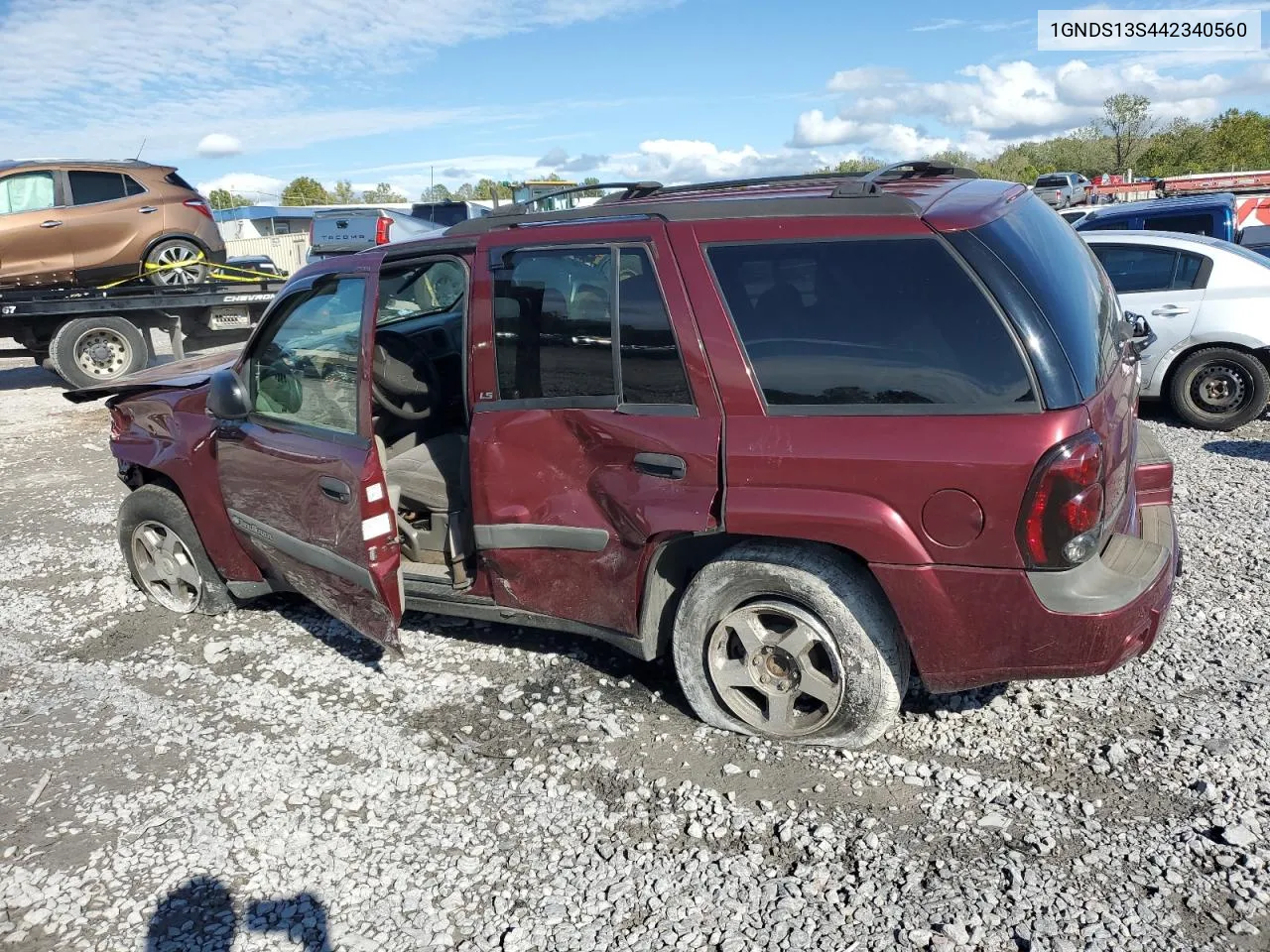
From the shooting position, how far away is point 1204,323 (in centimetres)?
757

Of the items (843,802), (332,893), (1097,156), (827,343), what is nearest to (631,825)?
(843,802)

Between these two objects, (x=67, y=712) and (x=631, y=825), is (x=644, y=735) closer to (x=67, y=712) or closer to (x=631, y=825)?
(x=631, y=825)

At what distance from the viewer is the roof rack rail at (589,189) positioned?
3.80 m

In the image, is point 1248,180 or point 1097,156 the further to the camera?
point 1097,156

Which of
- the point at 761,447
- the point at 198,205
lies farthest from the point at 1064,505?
the point at 198,205

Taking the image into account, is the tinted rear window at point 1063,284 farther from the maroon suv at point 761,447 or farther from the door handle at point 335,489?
the door handle at point 335,489

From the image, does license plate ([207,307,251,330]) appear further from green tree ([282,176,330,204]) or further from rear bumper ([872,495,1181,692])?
green tree ([282,176,330,204])

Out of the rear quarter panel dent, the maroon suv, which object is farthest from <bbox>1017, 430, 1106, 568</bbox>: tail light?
the rear quarter panel dent

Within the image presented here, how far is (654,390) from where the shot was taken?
127 inches

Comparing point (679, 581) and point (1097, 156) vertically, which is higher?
point (1097, 156)

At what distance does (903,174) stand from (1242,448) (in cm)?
464

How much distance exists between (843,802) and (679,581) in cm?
93

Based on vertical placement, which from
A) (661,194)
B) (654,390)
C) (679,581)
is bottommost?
(679,581)

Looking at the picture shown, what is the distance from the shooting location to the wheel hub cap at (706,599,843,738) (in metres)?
3.20
